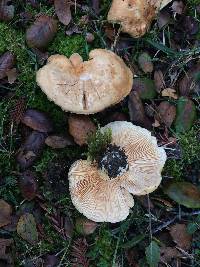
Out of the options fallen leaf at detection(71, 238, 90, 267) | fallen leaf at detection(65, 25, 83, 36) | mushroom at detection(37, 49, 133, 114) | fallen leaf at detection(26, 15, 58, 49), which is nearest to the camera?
mushroom at detection(37, 49, 133, 114)

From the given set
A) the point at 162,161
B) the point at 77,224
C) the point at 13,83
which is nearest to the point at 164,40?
the point at 162,161

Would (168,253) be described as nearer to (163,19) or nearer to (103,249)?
(103,249)

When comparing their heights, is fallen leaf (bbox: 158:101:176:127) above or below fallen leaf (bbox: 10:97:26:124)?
below

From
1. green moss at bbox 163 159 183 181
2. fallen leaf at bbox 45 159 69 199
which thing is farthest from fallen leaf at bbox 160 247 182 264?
fallen leaf at bbox 45 159 69 199

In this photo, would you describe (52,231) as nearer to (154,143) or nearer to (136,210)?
(136,210)

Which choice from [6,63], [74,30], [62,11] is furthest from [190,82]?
[6,63]

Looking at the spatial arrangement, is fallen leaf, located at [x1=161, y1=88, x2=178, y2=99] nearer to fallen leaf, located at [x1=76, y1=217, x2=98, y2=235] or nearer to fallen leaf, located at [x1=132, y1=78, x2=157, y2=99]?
fallen leaf, located at [x1=132, y1=78, x2=157, y2=99]

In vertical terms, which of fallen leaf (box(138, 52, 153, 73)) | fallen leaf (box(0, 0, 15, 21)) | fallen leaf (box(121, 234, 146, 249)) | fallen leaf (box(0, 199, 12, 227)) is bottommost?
fallen leaf (box(121, 234, 146, 249))
